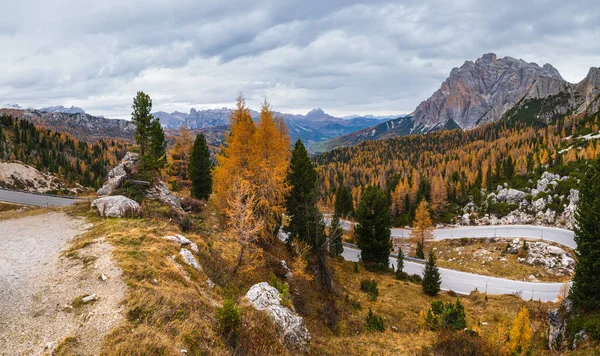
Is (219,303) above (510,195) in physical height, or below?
above

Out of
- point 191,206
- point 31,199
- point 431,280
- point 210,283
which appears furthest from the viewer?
point 191,206

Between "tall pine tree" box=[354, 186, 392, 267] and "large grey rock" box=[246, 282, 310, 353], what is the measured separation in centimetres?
2652

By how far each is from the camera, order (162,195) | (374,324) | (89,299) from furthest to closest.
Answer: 1. (162,195)
2. (374,324)
3. (89,299)

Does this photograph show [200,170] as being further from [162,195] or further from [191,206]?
[162,195]

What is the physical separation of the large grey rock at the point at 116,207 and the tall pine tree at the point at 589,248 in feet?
112

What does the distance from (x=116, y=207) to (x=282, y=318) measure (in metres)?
16.7

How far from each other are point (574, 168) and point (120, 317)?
116 m

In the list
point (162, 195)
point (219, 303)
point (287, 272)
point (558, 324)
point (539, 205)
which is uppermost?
point (162, 195)

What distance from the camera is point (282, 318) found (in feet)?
45.9

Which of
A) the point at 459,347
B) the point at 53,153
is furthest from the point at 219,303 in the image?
the point at 53,153

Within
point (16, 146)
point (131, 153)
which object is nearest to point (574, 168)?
point (131, 153)

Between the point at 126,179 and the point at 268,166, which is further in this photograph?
the point at 126,179

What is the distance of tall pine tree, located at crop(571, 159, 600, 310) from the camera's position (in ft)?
68.4

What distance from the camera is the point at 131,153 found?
35562 millimetres
